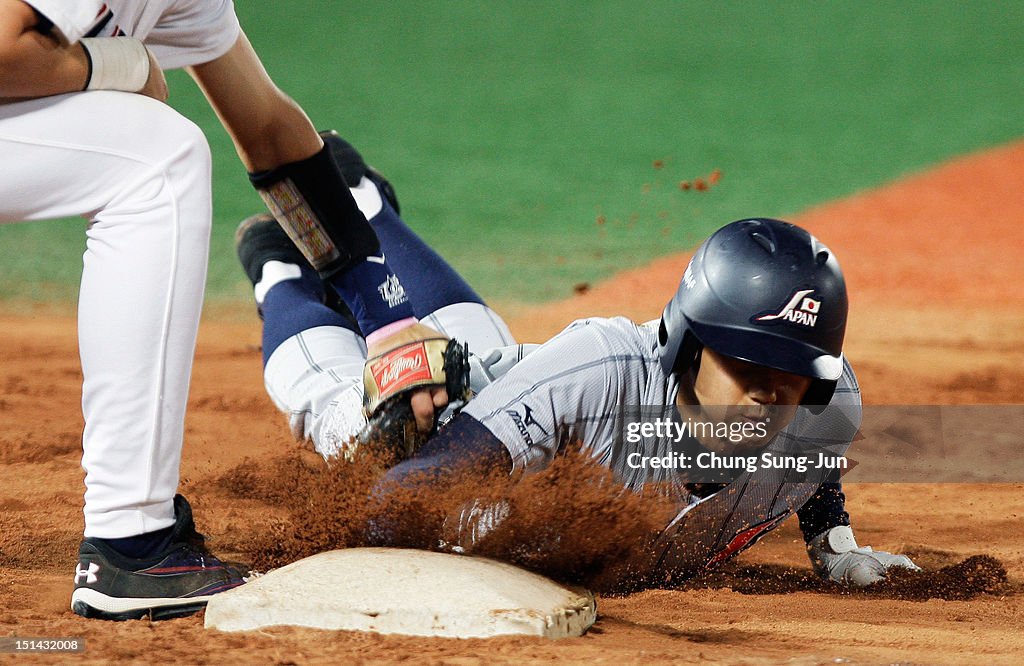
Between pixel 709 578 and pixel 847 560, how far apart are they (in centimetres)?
28

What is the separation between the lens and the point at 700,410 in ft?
7.34

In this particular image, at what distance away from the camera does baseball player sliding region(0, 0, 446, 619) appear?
5.49 ft

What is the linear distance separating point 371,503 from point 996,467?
7.64ft

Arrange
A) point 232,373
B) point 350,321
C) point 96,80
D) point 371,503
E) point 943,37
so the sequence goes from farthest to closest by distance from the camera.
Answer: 1. point 943,37
2. point 232,373
3. point 350,321
4. point 371,503
5. point 96,80

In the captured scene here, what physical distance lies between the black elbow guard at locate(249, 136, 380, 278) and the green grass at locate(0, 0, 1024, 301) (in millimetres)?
4058

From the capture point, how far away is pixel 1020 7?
1178 centimetres

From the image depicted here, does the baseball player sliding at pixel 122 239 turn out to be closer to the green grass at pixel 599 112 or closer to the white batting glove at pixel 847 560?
the white batting glove at pixel 847 560

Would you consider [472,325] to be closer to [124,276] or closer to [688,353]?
[688,353]

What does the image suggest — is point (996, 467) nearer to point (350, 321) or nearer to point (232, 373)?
point (350, 321)

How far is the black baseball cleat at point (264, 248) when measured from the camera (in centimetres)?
326

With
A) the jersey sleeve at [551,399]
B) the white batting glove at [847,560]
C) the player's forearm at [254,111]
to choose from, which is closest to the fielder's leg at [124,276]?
the player's forearm at [254,111]

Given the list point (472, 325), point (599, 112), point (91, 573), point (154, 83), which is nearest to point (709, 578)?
point (472, 325)

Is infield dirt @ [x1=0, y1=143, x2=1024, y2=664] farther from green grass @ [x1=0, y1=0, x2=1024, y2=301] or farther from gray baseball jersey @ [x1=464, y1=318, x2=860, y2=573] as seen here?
green grass @ [x1=0, y1=0, x2=1024, y2=301]

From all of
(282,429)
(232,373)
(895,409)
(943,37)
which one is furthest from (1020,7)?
(282,429)
